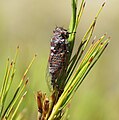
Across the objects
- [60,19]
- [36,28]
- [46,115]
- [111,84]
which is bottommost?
[46,115]

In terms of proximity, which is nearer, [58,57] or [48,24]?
[58,57]

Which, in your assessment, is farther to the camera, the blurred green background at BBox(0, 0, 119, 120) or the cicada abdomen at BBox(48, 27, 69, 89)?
the blurred green background at BBox(0, 0, 119, 120)

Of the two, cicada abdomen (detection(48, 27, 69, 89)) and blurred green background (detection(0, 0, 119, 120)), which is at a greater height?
blurred green background (detection(0, 0, 119, 120))

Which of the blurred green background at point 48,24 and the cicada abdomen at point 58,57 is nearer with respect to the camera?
the cicada abdomen at point 58,57

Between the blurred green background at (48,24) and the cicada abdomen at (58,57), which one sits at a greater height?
the blurred green background at (48,24)

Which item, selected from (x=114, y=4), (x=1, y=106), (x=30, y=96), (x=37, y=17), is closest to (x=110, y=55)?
(x=37, y=17)

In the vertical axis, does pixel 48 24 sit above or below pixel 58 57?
above

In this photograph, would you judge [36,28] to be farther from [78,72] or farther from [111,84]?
[78,72]

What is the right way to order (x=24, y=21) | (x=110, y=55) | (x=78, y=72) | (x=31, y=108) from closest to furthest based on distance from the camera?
1. (x=78, y=72)
2. (x=31, y=108)
3. (x=110, y=55)
4. (x=24, y=21)
